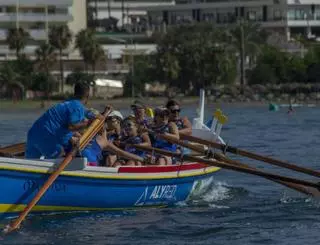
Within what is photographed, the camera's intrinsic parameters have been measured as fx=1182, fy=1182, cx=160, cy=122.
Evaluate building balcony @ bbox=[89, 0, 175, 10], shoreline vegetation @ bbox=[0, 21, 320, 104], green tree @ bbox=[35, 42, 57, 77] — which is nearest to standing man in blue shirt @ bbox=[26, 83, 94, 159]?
shoreline vegetation @ bbox=[0, 21, 320, 104]

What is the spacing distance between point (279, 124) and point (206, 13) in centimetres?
7982

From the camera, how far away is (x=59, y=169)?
17.7 metres

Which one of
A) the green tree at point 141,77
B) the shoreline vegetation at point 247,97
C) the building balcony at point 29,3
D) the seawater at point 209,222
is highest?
the building balcony at point 29,3

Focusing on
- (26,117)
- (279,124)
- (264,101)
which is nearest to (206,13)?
(264,101)

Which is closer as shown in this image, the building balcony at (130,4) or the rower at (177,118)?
the rower at (177,118)

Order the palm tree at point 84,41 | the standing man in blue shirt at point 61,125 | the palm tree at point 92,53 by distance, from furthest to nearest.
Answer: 1. the palm tree at point 84,41
2. the palm tree at point 92,53
3. the standing man in blue shirt at point 61,125

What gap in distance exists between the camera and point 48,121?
59.8 feet

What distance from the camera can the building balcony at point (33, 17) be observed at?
102750 millimetres

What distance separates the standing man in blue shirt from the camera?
18.1 m

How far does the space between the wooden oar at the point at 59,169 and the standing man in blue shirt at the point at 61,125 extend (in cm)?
15

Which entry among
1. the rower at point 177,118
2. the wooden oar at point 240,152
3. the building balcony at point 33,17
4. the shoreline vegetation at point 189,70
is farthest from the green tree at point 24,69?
the wooden oar at point 240,152

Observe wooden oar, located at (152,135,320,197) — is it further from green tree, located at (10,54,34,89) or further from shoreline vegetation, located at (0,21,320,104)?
green tree, located at (10,54,34,89)

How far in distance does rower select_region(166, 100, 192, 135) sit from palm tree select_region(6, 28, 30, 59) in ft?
243

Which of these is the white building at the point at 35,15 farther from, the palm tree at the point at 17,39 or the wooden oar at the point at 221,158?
the wooden oar at the point at 221,158
